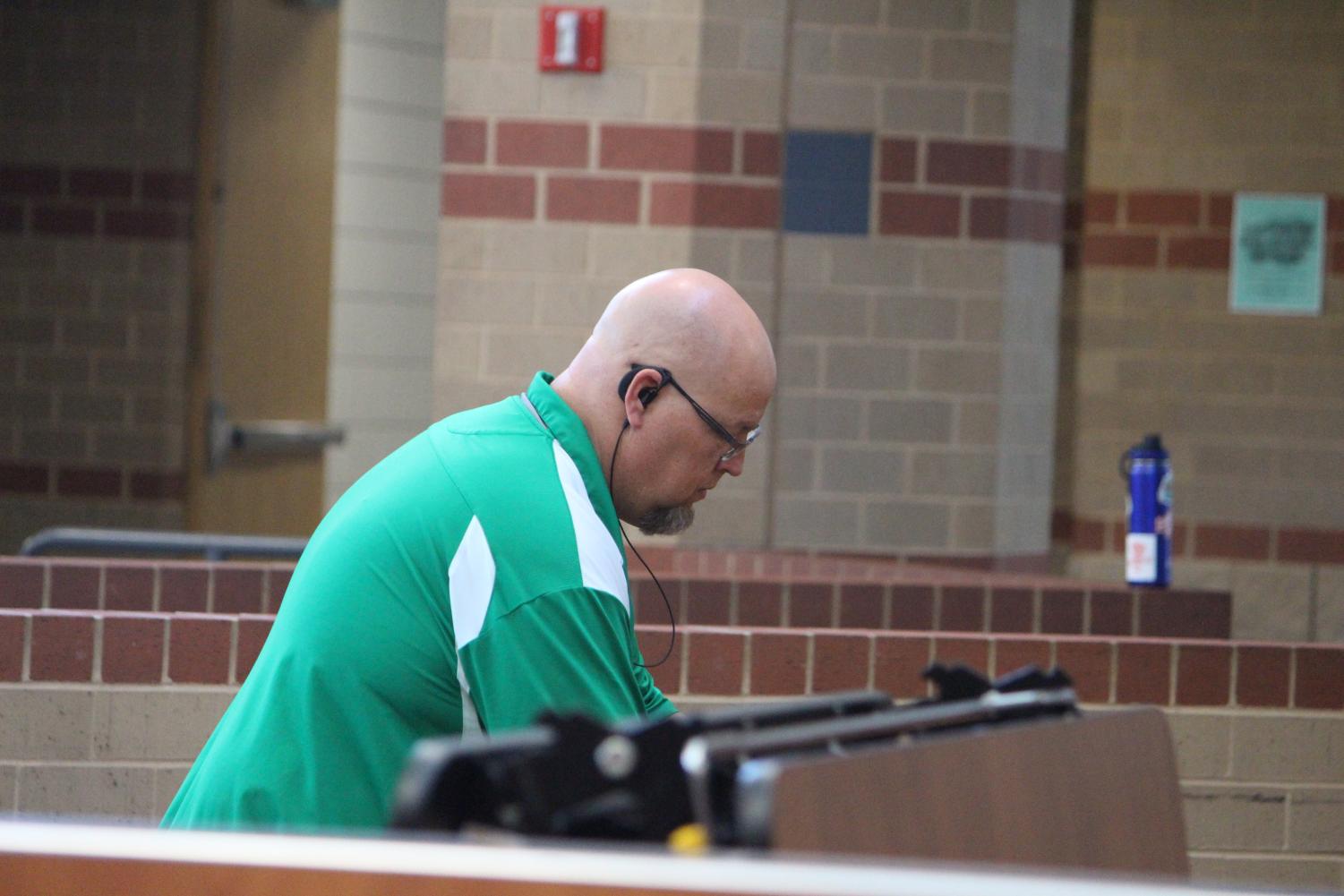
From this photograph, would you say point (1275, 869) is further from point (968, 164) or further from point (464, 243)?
point (464, 243)

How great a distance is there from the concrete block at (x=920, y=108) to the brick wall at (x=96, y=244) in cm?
333

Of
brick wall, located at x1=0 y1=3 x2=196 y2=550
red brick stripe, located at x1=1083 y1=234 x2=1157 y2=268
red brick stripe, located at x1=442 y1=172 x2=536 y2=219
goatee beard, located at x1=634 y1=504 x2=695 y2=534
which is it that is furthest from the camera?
red brick stripe, located at x1=1083 y1=234 x2=1157 y2=268

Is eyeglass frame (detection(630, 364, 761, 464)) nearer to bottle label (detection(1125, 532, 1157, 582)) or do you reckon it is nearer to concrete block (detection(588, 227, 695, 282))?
bottle label (detection(1125, 532, 1157, 582))

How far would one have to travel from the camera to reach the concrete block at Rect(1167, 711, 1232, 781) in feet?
11.5

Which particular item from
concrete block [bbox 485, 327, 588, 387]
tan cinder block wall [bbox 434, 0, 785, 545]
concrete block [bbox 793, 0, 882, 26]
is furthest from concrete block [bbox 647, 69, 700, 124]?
concrete block [bbox 485, 327, 588, 387]

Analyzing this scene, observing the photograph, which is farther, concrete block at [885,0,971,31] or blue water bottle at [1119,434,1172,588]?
concrete block at [885,0,971,31]

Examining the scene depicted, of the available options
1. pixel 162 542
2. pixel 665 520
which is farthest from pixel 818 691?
pixel 162 542

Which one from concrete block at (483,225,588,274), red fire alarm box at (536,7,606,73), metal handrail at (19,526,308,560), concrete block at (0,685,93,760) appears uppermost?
red fire alarm box at (536,7,606,73)

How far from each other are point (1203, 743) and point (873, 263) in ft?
10.7

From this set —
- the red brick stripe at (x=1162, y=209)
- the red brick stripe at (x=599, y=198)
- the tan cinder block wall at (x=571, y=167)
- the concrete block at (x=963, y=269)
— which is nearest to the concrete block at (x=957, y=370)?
the concrete block at (x=963, y=269)

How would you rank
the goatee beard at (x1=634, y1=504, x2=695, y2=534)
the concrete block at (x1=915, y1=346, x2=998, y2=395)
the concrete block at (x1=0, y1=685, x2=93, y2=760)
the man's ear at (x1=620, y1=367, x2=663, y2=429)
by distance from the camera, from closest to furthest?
1. the man's ear at (x1=620, y1=367, x2=663, y2=429)
2. the goatee beard at (x1=634, y1=504, x2=695, y2=534)
3. the concrete block at (x1=0, y1=685, x2=93, y2=760)
4. the concrete block at (x1=915, y1=346, x2=998, y2=395)

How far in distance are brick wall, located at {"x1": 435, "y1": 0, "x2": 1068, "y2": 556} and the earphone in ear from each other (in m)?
3.66

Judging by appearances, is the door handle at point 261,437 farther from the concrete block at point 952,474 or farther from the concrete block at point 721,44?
the concrete block at point 952,474

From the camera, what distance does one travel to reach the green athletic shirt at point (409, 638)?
88.5 inches
